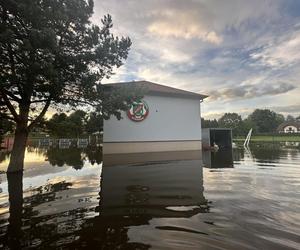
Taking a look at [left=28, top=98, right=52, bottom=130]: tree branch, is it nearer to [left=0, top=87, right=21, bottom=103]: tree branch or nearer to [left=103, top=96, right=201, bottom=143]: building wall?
[left=0, top=87, right=21, bottom=103]: tree branch

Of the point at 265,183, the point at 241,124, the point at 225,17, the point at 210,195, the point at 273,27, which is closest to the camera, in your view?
the point at 210,195

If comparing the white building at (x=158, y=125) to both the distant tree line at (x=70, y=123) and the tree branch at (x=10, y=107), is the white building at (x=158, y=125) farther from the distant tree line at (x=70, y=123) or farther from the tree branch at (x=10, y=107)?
the tree branch at (x=10, y=107)

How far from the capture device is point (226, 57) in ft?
72.3

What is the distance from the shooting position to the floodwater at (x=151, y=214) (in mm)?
4504

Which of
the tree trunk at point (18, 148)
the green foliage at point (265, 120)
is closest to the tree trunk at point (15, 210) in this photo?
the tree trunk at point (18, 148)

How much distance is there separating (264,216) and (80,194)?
5739mm

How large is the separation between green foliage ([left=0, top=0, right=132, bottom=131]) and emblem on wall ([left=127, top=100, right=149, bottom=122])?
335 inches

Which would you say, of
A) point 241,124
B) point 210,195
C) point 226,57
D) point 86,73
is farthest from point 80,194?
point 241,124

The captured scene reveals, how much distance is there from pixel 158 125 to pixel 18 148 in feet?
44.0

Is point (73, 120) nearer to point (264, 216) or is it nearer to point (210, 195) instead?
point (210, 195)

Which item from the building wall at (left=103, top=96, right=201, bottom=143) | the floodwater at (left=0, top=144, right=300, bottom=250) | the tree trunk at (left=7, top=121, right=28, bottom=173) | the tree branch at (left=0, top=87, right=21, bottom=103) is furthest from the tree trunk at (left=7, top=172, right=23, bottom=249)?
the building wall at (left=103, top=96, right=201, bottom=143)

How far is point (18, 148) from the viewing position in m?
12.7

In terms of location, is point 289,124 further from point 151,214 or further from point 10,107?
point 151,214

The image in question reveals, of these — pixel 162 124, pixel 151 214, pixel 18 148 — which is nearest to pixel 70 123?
pixel 18 148
